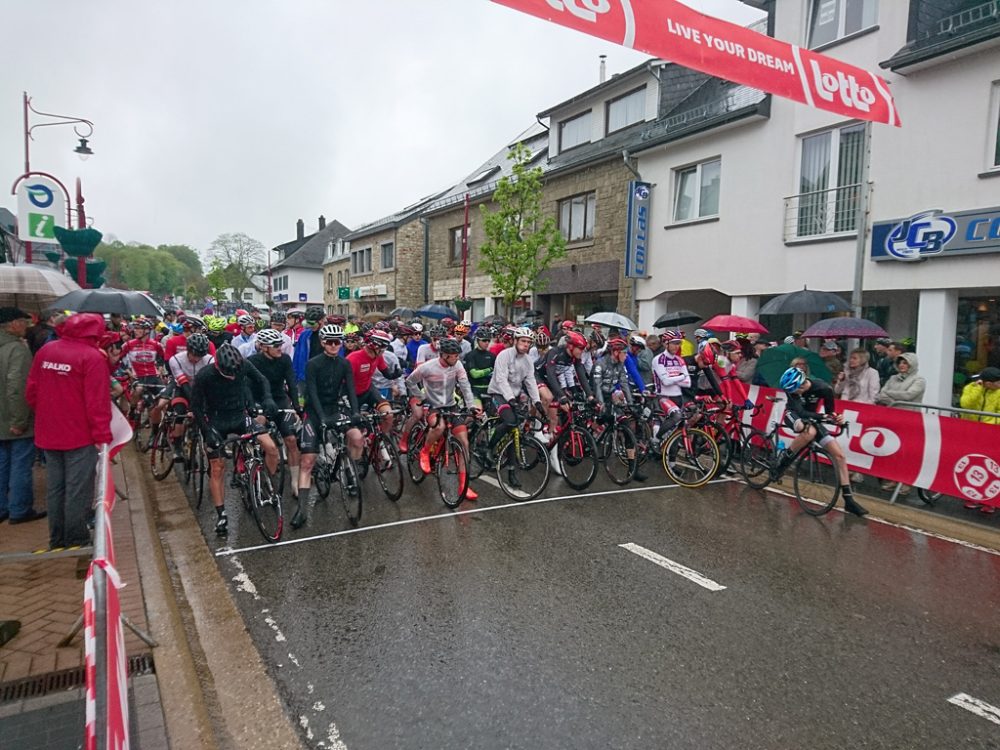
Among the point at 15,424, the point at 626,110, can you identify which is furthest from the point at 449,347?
the point at 626,110

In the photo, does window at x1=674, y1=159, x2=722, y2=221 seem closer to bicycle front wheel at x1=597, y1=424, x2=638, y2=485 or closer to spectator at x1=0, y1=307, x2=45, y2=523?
bicycle front wheel at x1=597, y1=424, x2=638, y2=485

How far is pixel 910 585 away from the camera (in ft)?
16.4

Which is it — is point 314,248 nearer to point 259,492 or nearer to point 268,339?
point 268,339

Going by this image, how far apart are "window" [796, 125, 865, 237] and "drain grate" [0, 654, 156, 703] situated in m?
13.4

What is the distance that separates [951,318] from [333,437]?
35.6 ft

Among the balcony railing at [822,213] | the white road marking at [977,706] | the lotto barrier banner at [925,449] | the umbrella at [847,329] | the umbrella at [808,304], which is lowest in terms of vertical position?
the white road marking at [977,706]

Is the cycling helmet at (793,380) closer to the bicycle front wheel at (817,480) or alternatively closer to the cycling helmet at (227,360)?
the bicycle front wheel at (817,480)

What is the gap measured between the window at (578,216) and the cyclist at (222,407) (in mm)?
15271

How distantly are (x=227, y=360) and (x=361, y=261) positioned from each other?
36.2 meters

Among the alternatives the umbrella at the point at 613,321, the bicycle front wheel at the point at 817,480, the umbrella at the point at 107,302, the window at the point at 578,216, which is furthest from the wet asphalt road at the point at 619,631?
the window at the point at 578,216

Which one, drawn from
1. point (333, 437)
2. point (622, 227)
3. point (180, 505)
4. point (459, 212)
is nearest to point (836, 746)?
point (333, 437)

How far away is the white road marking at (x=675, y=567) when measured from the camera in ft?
16.1

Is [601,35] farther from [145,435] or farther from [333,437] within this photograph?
[145,435]

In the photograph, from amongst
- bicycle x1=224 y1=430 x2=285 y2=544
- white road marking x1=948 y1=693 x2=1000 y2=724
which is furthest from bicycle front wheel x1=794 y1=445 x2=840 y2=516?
bicycle x1=224 y1=430 x2=285 y2=544
